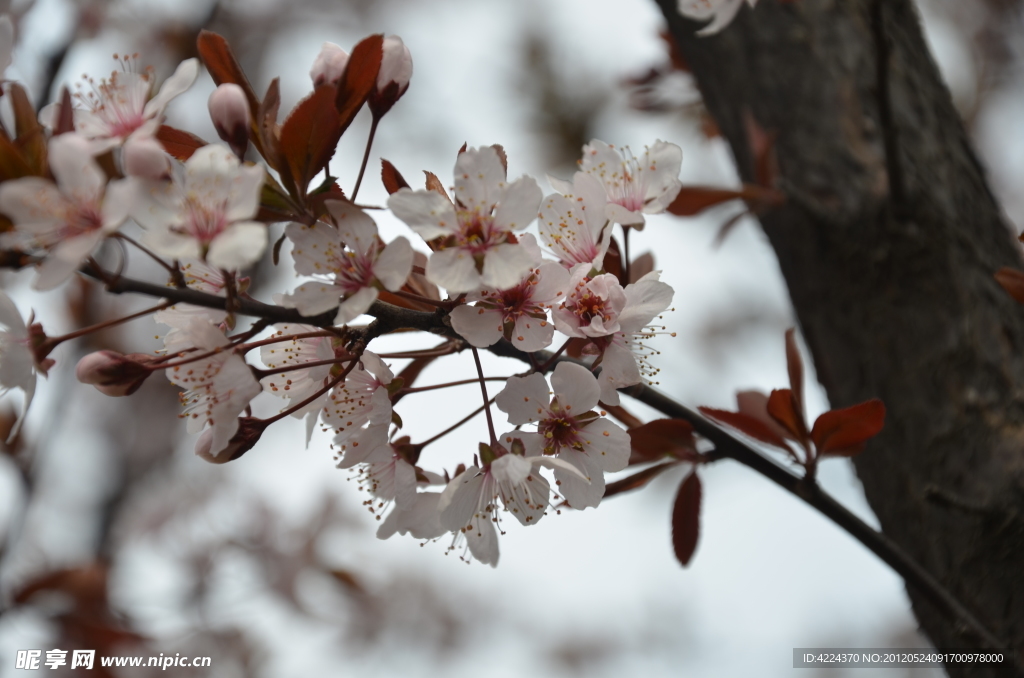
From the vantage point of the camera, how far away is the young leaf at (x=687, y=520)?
101 centimetres

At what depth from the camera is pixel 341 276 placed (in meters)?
0.68

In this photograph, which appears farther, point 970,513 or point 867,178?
point 867,178

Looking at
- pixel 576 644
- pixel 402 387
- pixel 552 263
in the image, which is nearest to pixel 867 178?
pixel 552 263

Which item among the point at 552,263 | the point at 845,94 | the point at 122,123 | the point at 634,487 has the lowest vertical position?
the point at 634,487

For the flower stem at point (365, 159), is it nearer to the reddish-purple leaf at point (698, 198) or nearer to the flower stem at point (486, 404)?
the flower stem at point (486, 404)

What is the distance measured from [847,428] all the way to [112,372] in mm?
869

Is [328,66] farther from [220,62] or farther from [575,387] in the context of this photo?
[575,387]

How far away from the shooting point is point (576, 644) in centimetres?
701

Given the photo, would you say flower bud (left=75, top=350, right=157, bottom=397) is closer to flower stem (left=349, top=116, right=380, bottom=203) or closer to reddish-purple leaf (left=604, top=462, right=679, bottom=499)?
flower stem (left=349, top=116, right=380, bottom=203)

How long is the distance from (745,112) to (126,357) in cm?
124

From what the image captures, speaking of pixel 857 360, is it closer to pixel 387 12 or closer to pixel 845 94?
pixel 845 94

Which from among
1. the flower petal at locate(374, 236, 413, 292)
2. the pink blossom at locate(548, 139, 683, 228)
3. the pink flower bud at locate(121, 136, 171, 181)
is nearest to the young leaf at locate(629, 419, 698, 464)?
the pink blossom at locate(548, 139, 683, 228)

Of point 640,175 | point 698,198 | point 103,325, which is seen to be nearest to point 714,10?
point 698,198

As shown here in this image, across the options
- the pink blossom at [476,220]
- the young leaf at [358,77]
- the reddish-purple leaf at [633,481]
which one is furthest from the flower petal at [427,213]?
the reddish-purple leaf at [633,481]
